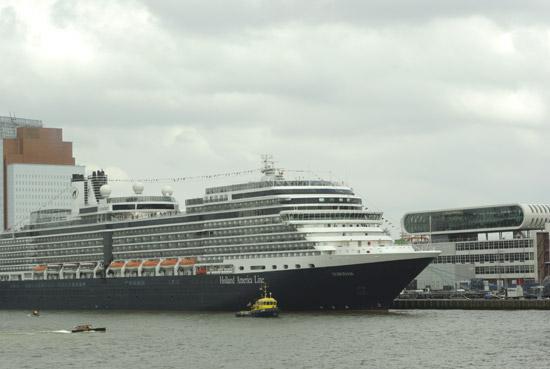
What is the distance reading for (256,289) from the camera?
4865 inches

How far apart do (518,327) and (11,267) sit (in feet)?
292

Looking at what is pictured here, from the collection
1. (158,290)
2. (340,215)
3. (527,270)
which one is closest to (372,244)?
(340,215)

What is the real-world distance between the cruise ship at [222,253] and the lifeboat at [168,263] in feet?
0.56

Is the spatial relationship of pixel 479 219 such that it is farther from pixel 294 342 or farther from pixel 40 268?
pixel 294 342

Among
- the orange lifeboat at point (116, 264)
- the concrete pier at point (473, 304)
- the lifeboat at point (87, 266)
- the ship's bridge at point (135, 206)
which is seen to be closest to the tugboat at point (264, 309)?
the concrete pier at point (473, 304)

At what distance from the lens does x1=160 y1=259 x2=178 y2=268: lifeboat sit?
136m

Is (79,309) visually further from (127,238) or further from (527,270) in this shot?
(527,270)

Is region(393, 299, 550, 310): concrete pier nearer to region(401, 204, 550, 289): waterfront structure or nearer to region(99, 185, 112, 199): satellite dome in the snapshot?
region(401, 204, 550, 289): waterfront structure

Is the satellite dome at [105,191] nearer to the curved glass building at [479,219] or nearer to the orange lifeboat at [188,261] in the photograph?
the orange lifeboat at [188,261]

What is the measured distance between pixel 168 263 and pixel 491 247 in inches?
2135

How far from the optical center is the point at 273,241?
124375 millimetres

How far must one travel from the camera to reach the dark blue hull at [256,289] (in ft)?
391

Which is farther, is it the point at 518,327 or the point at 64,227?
the point at 64,227

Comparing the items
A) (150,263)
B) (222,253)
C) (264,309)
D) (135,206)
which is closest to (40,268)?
(135,206)
